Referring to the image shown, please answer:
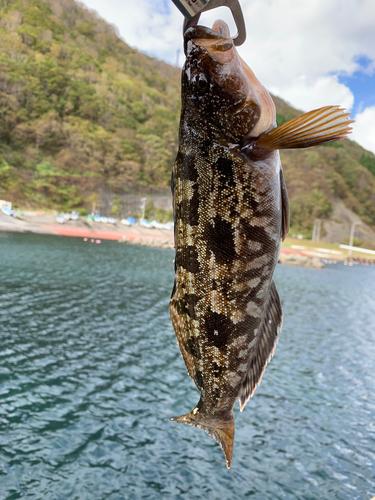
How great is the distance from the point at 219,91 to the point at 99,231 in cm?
5502

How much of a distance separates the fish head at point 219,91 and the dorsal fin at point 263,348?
73 centimetres

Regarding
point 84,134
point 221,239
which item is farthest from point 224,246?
point 84,134

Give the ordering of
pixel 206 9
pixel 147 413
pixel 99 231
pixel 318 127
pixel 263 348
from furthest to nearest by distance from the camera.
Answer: pixel 99 231, pixel 147 413, pixel 263 348, pixel 206 9, pixel 318 127

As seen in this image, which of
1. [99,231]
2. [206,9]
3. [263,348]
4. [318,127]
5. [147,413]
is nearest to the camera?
[318,127]

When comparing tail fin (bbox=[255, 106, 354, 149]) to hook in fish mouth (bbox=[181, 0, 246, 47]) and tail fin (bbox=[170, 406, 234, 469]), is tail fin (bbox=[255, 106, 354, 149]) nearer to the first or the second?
hook in fish mouth (bbox=[181, 0, 246, 47])

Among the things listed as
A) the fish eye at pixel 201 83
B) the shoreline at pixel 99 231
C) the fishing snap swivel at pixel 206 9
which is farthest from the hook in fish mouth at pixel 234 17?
the shoreline at pixel 99 231

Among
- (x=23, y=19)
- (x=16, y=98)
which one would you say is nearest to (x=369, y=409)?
(x=16, y=98)

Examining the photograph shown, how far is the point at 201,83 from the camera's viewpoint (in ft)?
4.48

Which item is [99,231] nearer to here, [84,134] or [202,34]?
[84,134]

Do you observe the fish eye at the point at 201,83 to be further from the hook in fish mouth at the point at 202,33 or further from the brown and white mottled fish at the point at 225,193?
the hook in fish mouth at the point at 202,33

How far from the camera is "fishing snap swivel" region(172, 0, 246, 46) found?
1276 millimetres

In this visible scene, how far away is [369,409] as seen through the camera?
10.8 m

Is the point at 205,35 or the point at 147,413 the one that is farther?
the point at 147,413

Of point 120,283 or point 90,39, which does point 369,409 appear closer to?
point 120,283
